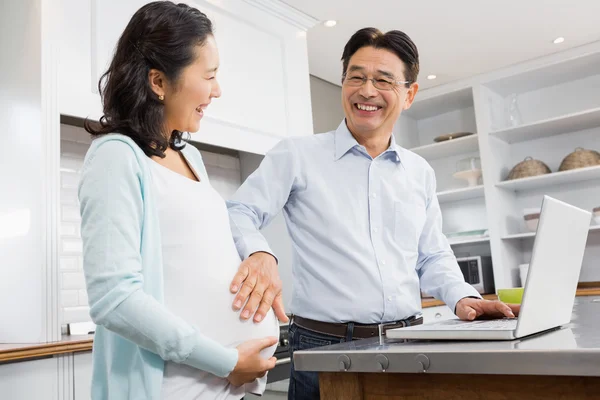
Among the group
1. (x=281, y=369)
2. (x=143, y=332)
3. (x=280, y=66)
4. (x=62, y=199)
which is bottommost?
(x=281, y=369)

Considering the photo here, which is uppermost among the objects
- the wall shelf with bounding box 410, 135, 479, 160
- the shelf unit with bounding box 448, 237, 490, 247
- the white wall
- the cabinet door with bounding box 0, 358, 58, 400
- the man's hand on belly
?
the white wall

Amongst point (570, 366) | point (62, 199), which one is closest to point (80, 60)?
point (62, 199)

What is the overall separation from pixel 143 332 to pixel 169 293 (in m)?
0.11

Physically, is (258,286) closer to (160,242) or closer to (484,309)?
(160,242)

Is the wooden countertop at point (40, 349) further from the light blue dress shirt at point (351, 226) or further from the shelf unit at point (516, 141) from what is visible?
the shelf unit at point (516, 141)

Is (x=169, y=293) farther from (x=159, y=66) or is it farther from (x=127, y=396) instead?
(x=159, y=66)

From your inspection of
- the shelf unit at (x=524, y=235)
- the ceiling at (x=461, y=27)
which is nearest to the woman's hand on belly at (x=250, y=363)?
the ceiling at (x=461, y=27)

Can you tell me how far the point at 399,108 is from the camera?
1804mm

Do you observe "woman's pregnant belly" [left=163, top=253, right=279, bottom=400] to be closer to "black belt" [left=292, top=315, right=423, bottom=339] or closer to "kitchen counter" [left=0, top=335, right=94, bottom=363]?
"black belt" [left=292, top=315, right=423, bottom=339]

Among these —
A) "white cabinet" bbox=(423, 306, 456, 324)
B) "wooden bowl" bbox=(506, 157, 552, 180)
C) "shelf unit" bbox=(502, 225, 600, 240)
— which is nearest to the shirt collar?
"white cabinet" bbox=(423, 306, 456, 324)

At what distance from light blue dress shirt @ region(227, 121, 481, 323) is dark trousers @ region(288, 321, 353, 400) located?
47 millimetres

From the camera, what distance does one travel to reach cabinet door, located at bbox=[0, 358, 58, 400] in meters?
1.93

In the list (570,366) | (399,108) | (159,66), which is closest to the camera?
(570,366)

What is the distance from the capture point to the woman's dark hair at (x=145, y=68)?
1.06 metres
